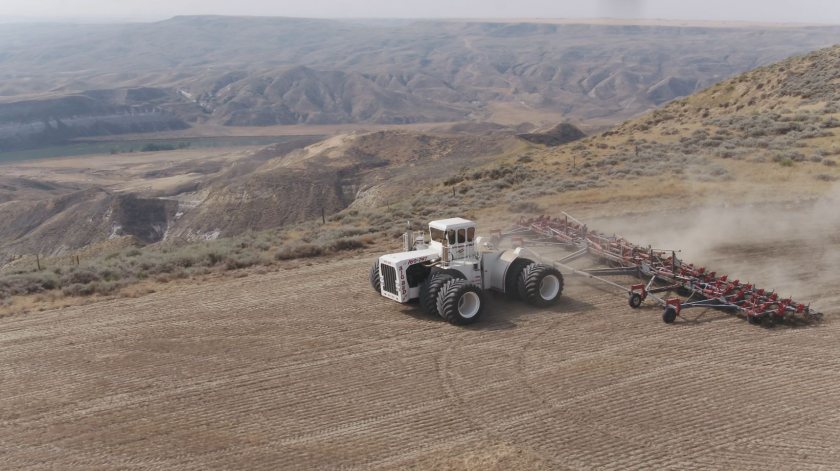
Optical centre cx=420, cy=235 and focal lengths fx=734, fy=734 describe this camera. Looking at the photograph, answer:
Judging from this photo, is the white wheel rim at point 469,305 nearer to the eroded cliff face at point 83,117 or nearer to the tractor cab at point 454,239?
the tractor cab at point 454,239

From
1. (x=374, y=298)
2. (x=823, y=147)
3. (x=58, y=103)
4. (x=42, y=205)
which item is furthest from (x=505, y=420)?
(x=58, y=103)

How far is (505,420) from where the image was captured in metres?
12.5

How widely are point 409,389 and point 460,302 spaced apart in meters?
3.56

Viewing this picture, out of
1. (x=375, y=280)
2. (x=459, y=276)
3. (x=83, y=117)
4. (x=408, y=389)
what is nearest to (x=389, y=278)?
(x=375, y=280)

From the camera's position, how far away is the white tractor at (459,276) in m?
16.9

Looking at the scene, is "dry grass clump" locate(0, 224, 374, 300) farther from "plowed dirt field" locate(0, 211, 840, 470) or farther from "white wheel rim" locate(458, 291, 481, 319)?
"white wheel rim" locate(458, 291, 481, 319)

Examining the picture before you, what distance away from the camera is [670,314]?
16.6m

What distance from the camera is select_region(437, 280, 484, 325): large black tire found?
16.5 metres

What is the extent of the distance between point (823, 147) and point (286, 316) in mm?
28335

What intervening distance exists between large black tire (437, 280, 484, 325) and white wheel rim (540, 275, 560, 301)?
1891mm

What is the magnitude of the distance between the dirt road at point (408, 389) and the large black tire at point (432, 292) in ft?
1.27

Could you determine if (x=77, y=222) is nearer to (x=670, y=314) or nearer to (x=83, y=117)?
(x=670, y=314)

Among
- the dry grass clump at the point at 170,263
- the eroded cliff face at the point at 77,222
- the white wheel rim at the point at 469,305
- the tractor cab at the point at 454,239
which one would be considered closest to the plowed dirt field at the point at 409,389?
the white wheel rim at the point at 469,305

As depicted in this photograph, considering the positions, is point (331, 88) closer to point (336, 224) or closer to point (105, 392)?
point (336, 224)
